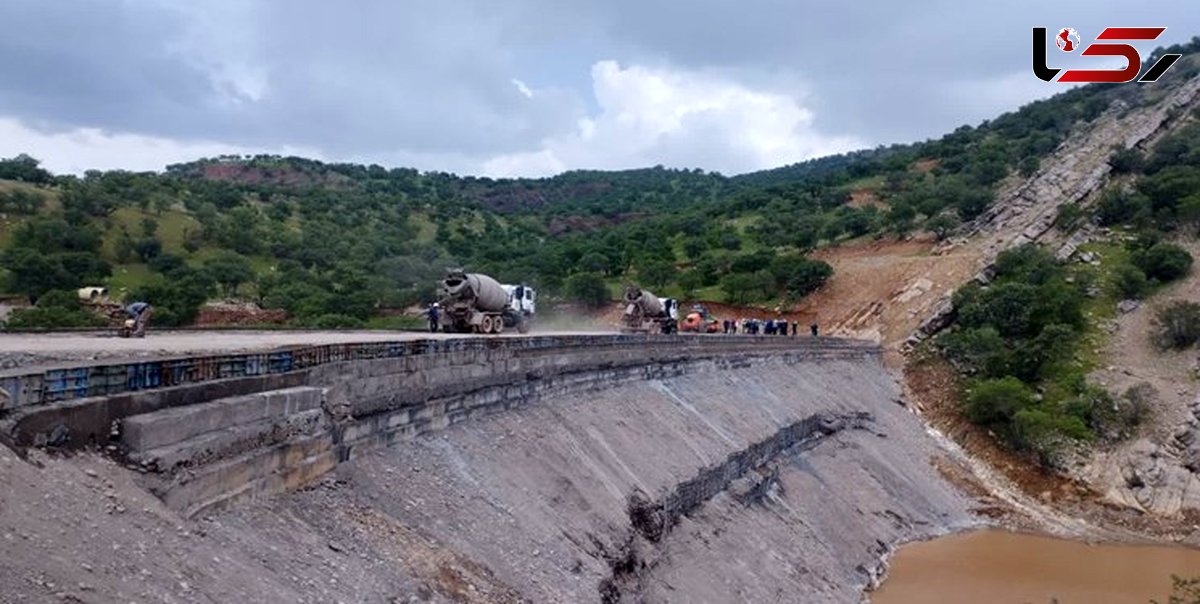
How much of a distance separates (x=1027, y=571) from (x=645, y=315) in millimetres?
16666

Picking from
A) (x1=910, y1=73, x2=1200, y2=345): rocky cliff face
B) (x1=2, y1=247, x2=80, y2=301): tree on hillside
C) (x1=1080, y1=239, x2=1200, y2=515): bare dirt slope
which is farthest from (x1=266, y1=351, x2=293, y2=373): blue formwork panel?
(x1=910, y1=73, x2=1200, y2=345): rocky cliff face

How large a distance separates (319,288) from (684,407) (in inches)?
1431

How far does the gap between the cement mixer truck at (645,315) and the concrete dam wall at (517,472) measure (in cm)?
740

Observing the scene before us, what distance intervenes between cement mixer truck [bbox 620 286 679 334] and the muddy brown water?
13726mm

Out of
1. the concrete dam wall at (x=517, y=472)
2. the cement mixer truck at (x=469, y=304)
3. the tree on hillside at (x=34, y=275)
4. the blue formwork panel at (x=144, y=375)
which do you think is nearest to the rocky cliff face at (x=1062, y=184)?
the concrete dam wall at (x=517, y=472)

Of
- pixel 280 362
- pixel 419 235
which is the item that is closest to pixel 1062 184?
pixel 419 235

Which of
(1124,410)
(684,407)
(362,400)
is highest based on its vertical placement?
(362,400)

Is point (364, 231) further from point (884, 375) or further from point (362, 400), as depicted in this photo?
point (362, 400)

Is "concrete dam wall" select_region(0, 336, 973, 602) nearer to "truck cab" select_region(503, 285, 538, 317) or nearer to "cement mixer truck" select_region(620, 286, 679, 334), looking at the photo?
"truck cab" select_region(503, 285, 538, 317)

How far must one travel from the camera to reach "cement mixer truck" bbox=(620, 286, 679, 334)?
38125 millimetres

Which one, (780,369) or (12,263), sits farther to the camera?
(12,263)

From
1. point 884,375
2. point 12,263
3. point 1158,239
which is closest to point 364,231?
point 12,263

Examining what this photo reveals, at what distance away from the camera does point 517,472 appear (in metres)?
15.3

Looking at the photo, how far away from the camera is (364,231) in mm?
89188
